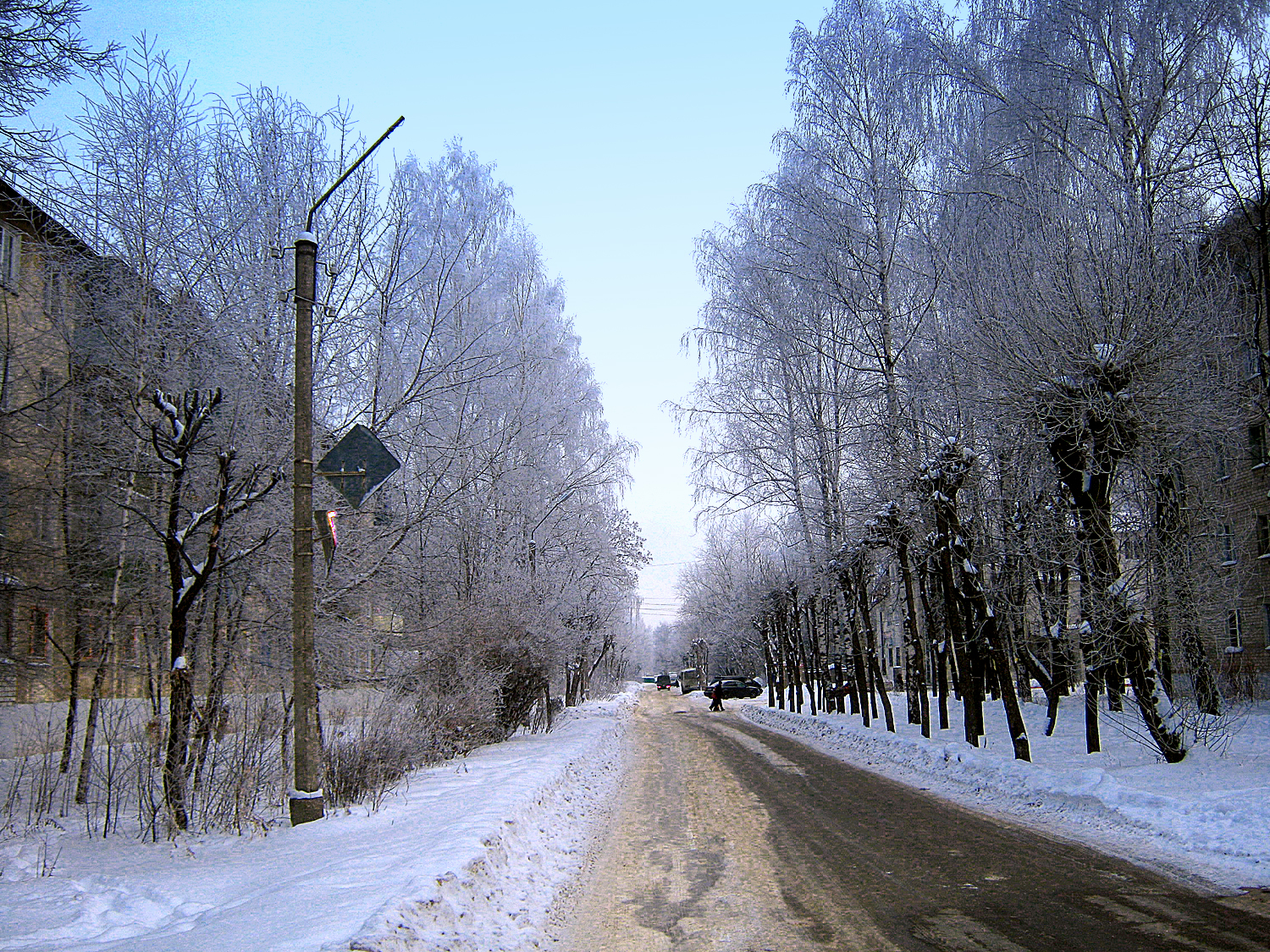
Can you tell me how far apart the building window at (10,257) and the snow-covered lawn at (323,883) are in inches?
286

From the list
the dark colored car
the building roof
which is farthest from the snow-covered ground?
the dark colored car

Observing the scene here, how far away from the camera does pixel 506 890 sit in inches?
274

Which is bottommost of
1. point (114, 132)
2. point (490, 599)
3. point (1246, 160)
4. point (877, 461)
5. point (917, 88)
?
point (490, 599)

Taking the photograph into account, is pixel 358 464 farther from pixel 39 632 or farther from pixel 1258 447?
pixel 1258 447

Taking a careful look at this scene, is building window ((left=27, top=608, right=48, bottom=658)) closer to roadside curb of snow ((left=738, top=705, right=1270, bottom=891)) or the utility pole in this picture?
the utility pole

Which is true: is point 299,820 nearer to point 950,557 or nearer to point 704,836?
point 704,836

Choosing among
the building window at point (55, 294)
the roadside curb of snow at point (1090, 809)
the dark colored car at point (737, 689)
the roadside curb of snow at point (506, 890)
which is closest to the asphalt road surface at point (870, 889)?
the roadside curb of snow at point (506, 890)

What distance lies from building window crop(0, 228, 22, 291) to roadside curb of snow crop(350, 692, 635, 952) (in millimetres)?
9395

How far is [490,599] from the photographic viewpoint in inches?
733

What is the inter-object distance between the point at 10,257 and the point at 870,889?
13.5 meters

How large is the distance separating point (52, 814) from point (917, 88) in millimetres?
19940

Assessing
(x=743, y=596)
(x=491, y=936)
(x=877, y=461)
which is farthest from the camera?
(x=743, y=596)

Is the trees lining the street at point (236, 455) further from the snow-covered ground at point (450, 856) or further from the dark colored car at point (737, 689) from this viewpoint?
the dark colored car at point (737, 689)

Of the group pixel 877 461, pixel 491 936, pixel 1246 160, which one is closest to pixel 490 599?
pixel 877 461
